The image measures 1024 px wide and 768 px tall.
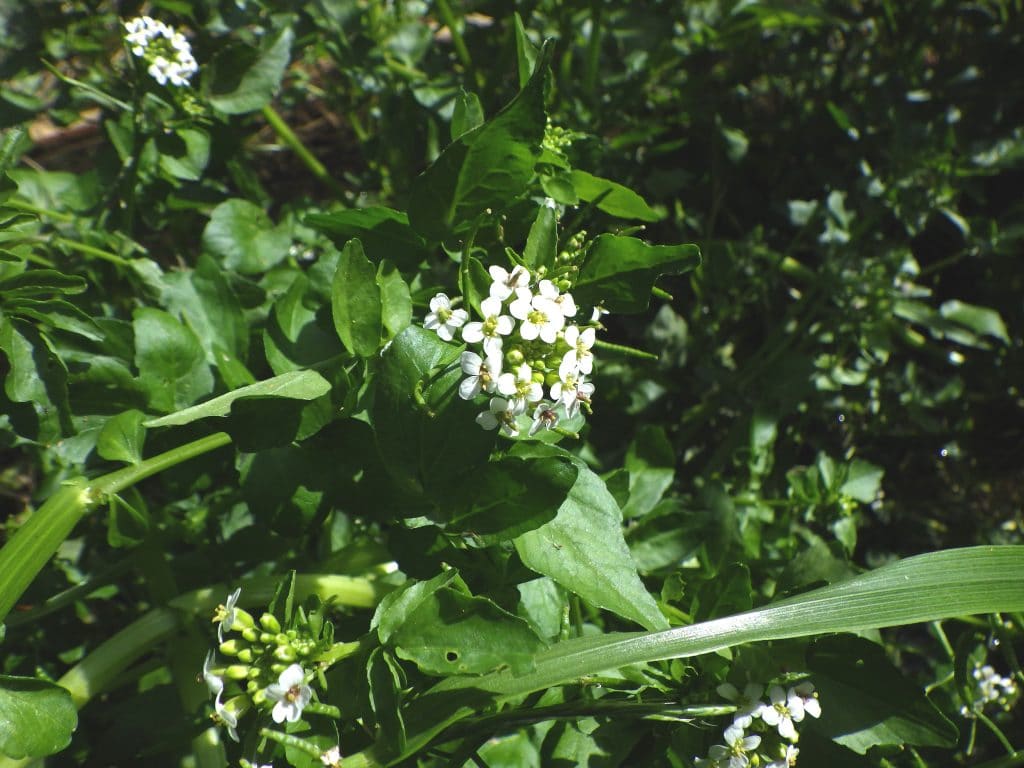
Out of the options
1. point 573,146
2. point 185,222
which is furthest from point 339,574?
point 185,222

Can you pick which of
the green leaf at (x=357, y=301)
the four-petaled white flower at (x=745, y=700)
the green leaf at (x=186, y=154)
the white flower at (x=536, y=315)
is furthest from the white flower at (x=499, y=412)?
the green leaf at (x=186, y=154)

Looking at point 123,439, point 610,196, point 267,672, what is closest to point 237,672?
point 267,672

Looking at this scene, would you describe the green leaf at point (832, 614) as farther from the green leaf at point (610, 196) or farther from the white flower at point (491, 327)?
the green leaf at point (610, 196)

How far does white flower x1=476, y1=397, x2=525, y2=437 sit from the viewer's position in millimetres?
1274

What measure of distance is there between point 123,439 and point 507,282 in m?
0.74

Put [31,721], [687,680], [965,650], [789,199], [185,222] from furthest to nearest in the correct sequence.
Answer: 1. [789,199]
2. [185,222]
3. [965,650]
4. [687,680]
5. [31,721]

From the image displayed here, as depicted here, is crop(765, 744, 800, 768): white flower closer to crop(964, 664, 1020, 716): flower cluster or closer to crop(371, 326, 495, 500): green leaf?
A: crop(371, 326, 495, 500): green leaf

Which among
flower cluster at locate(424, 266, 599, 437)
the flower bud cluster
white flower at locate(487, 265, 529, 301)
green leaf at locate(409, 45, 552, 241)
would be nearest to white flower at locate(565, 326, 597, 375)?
flower cluster at locate(424, 266, 599, 437)

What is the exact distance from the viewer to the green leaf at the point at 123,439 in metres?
1.44

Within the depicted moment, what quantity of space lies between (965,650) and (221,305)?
1.78 meters

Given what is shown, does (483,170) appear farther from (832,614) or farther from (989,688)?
(989,688)

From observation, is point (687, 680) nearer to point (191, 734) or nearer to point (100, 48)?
point (191, 734)

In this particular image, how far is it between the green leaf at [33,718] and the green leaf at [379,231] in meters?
0.91

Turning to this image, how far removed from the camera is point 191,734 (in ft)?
5.12
